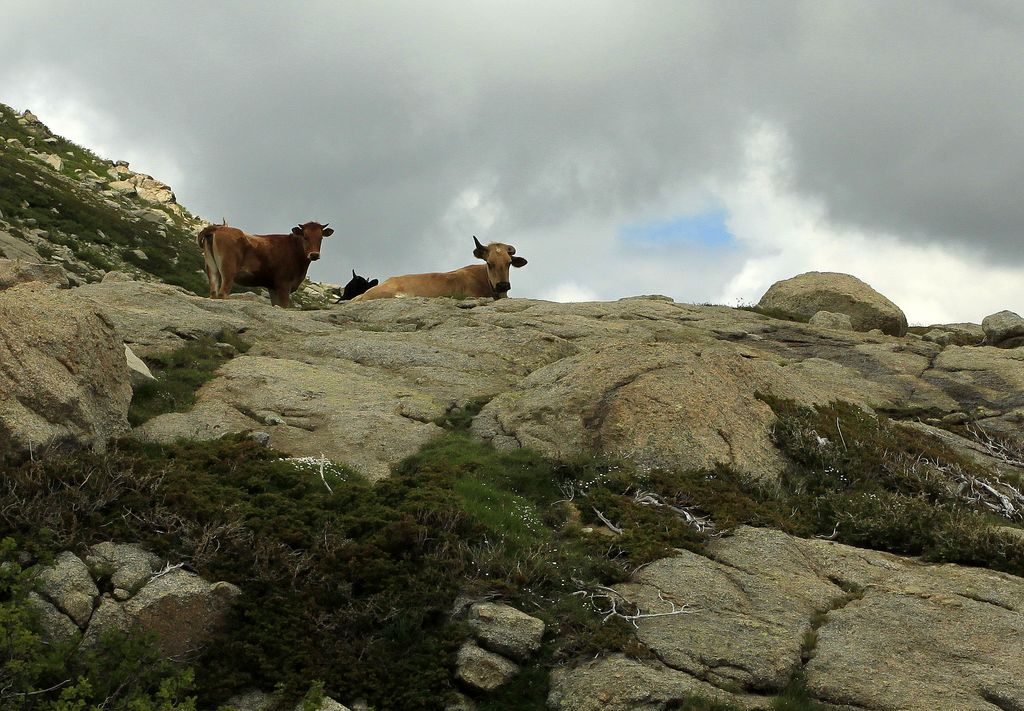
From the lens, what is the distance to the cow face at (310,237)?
82.6 ft

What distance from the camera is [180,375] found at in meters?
13.6

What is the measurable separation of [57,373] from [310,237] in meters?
15.5

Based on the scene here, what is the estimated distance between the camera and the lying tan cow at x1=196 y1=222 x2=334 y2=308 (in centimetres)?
2355

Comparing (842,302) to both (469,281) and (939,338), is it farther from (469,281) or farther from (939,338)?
(469,281)

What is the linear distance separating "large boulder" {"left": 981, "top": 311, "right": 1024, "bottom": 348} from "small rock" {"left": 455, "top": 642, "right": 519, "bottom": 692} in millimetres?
18824

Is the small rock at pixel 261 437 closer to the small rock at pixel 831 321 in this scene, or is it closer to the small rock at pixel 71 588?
the small rock at pixel 71 588

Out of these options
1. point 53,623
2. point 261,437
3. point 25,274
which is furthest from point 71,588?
point 25,274

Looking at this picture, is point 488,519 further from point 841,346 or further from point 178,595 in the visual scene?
point 841,346

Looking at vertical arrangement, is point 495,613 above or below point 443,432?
below

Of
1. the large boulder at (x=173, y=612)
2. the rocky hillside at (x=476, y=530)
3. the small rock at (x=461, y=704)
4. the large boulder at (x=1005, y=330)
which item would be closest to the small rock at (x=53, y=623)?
the rocky hillside at (x=476, y=530)

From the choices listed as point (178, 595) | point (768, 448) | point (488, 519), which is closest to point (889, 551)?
point (768, 448)

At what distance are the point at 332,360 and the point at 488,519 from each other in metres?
6.92

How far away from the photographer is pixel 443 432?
1304 centimetres

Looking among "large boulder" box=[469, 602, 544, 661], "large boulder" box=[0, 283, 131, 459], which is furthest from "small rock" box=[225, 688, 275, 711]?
"large boulder" box=[0, 283, 131, 459]
